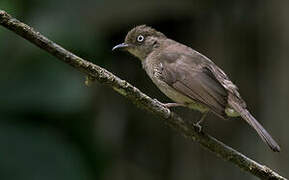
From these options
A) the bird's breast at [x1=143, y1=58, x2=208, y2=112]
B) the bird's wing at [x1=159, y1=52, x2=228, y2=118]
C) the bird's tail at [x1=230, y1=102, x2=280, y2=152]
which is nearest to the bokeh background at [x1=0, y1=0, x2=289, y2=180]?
the bird's breast at [x1=143, y1=58, x2=208, y2=112]

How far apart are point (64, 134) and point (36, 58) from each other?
Answer: 0.94 m

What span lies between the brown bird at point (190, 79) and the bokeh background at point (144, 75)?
0.92 metres

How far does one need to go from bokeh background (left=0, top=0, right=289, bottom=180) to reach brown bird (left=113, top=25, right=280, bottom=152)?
0.92 meters

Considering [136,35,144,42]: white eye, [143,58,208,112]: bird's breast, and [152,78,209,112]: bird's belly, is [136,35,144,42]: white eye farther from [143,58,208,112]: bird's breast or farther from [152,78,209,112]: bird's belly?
[152,78,209,112]: bird's belly

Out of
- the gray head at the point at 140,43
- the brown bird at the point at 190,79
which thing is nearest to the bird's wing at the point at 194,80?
the brown bird at the point at 190,79

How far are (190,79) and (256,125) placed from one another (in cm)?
82

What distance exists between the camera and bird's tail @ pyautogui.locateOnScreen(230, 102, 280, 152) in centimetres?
444

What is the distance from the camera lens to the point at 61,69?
22.6 feet

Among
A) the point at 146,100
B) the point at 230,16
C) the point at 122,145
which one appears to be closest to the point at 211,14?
the point at 230,16

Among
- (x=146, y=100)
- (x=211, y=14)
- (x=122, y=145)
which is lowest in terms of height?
(x=122, y=145)

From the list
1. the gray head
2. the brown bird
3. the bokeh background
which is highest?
the brown bird

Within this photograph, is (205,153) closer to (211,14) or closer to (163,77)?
(211,14)

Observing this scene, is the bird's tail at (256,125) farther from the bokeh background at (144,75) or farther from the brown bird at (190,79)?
the bokeh background at (144,75)

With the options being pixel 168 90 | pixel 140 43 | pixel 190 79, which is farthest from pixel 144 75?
pixel 190 79
